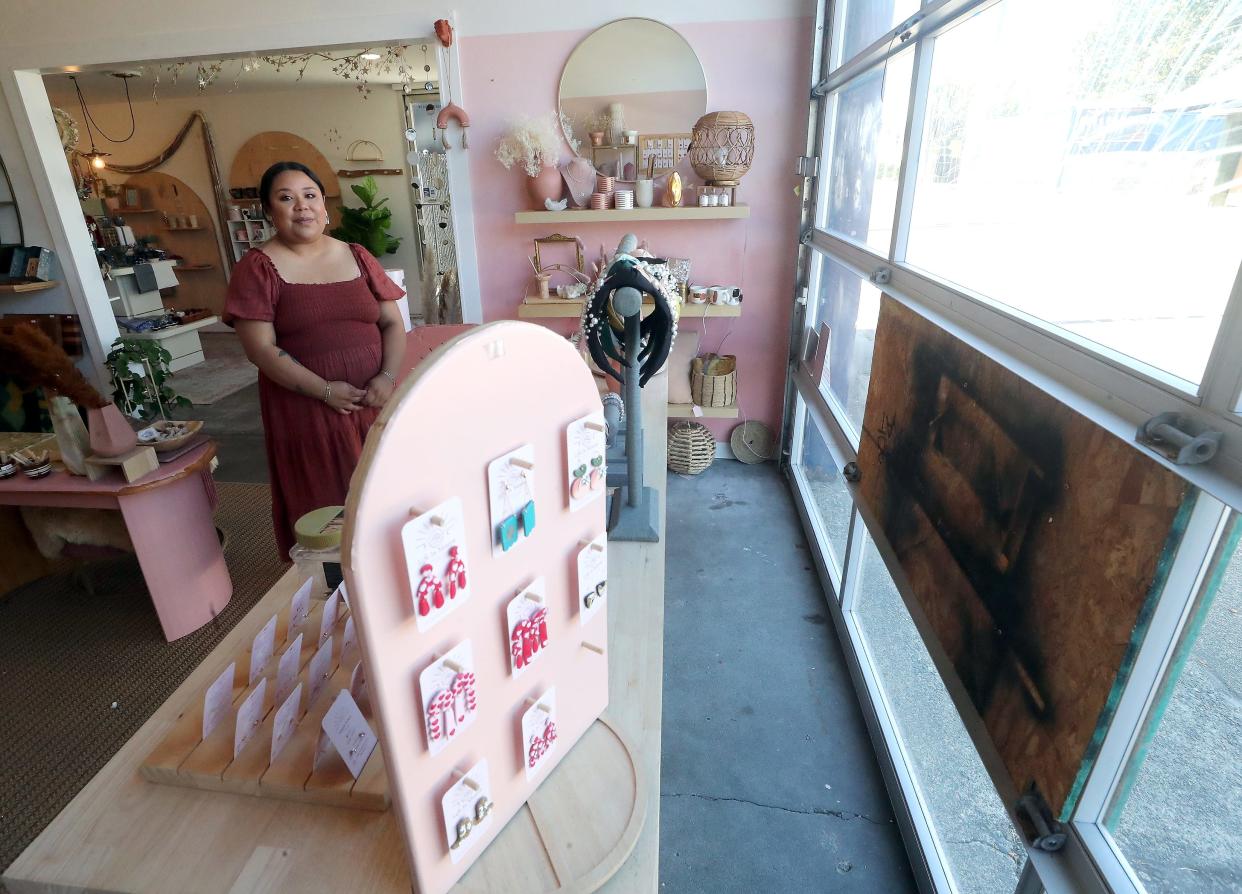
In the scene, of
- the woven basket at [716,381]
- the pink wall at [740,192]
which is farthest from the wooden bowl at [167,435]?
the woven basket at [716,381]

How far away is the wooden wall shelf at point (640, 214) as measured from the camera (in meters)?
3.14

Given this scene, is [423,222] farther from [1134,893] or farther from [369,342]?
[1134,893]

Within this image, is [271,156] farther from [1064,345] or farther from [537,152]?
[1064,345]

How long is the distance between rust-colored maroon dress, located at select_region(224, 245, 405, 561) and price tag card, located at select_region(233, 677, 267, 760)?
4.07ft

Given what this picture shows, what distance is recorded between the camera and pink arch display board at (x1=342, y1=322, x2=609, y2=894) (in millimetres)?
533

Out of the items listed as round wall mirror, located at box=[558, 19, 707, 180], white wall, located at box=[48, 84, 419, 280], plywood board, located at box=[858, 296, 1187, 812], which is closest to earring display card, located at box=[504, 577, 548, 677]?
plywood board, located at box=[858, 296, 1187, 812]

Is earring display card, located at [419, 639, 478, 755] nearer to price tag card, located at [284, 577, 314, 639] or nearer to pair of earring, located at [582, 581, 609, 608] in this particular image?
pair of earring, located at [582, 581, 609, 608]

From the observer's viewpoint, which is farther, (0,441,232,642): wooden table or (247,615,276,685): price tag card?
(0,441,232,642): wooden table

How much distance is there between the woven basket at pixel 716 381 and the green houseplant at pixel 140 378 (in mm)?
2749

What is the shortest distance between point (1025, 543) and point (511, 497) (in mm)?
794

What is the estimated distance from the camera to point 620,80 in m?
3.14

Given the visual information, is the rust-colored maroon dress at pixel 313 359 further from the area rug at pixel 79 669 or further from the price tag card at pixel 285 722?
the price tag card at pixel 285 722

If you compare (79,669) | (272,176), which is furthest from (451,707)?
(79,669)

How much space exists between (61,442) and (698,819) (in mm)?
2191
